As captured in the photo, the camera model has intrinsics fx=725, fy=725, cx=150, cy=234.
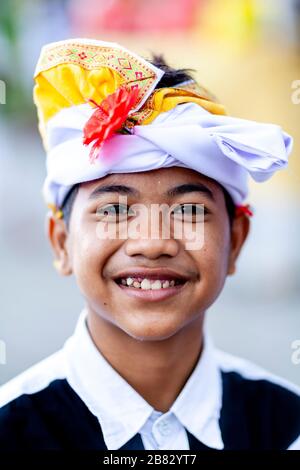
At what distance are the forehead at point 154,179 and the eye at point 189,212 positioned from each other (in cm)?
6

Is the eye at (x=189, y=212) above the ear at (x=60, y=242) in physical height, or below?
above

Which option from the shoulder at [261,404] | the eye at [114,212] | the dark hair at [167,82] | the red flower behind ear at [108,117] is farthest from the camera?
the shoulder at [261,404]

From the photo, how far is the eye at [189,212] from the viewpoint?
1937mm

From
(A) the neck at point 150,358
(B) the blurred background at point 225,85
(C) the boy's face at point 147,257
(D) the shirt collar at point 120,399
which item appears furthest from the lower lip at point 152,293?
(B) the blurred background at point 225,85

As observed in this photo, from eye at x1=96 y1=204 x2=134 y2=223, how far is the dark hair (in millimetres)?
148

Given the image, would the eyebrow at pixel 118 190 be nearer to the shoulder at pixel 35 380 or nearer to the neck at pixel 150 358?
the neck at pixel 150 358

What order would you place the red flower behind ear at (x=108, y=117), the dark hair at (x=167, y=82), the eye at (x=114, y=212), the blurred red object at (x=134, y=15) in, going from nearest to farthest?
the red flower behind ear at (x=108, y=117) < the eye at (x=114, y=212) < the dark hair at (x=167, y=82) < the blurred red object at (x=134, y=15)

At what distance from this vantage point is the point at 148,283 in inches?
75.1

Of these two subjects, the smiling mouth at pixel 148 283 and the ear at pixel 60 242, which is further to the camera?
the ear at pixel 60 242

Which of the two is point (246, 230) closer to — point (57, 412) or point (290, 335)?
point (57, 412)

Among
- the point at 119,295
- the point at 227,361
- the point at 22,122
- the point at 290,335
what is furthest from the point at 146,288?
the point at 22,122

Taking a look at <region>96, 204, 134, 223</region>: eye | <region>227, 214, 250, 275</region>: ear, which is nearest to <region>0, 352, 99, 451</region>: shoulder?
<region>96, 204, 134, 223</region>: eye

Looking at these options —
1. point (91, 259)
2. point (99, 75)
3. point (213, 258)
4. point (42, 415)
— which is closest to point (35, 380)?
point (42, 415)

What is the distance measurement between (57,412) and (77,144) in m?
0.74
